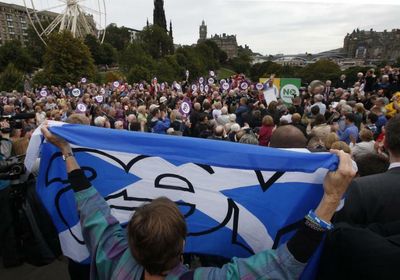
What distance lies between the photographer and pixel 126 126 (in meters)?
9.33

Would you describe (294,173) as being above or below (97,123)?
above

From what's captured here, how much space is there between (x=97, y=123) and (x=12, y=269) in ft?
13.5

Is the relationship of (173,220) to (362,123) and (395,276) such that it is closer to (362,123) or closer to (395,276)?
(395,276)

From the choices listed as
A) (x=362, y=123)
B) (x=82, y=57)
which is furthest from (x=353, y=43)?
(x=362, y=123)

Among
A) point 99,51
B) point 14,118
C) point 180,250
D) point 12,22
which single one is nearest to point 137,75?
point 14,118

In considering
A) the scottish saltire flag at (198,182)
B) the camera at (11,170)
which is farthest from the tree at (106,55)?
the scottish saltire flag at (198,182)

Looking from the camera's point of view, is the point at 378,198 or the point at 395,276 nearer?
the point at 395,276

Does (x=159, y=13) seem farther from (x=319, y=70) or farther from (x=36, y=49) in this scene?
(x=319, y=70)

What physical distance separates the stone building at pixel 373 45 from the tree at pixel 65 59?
11285 centimetres

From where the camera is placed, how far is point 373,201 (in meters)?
1.95

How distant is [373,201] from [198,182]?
1083mm

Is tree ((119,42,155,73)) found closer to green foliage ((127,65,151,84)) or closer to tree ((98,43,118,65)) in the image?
green foliage ((127,65,151,84))

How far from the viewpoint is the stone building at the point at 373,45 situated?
123 metres

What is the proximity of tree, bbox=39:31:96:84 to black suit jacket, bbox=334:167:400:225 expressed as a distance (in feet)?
124
